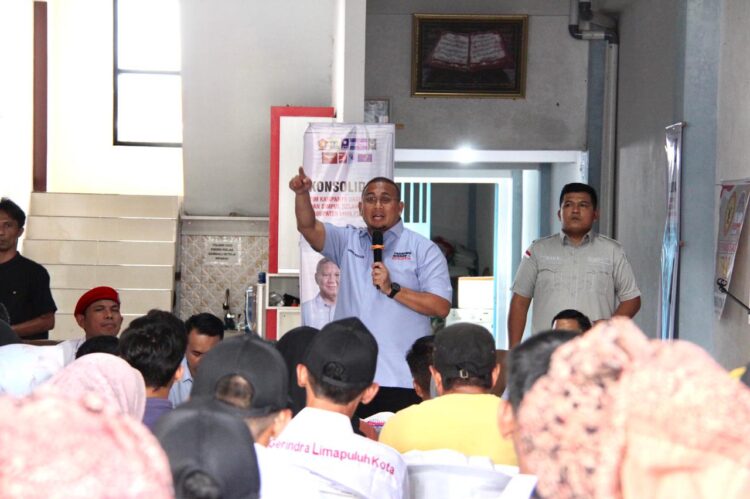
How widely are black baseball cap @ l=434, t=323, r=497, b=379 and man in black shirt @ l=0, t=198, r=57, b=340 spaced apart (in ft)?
9.36

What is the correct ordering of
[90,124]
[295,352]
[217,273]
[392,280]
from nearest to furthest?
[295,352] → [392,280] → [217,273] → [90,124]

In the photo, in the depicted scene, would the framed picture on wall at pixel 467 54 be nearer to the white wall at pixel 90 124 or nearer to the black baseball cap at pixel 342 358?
the white wall at pixel 90 124

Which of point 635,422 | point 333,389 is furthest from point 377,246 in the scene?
point 635,422

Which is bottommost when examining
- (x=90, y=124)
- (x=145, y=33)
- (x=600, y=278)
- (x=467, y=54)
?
(x=600, y=278)

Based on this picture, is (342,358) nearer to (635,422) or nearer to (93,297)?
(635,422)

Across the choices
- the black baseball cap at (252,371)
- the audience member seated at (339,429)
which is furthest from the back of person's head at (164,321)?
the black baseball cap at (252,371)

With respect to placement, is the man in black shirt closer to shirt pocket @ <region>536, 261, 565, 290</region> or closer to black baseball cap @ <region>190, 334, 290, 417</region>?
shirt pocket @ <region>536, 261, 565, 290</region>

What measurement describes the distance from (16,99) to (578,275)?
20.5 feet

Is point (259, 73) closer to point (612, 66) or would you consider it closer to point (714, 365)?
point (612, 66)

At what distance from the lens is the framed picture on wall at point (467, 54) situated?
9.12 meters

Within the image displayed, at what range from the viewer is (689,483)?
2.81ft

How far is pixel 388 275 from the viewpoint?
13.4 feet

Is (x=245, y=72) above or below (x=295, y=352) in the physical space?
above

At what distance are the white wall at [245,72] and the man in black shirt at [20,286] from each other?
15.3 ft
